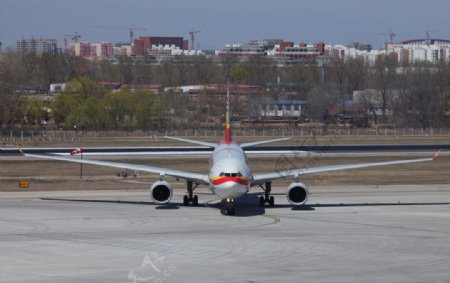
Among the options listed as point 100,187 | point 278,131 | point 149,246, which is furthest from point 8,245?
point 278,131

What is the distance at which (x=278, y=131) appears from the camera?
14462 cm

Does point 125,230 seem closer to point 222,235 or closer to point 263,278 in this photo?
point 222,235

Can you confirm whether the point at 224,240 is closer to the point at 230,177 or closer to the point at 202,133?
the point at 230,177

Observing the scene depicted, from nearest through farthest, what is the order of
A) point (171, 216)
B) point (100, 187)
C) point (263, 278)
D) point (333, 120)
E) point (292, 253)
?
point (263, 278) → point (292, 253) → point (171, 216) → point (100, 187) → point (333, 120)

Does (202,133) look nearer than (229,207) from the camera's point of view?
No

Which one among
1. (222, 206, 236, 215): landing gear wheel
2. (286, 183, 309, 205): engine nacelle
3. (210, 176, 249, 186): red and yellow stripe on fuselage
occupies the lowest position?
(222, 206, 236, 215): landing gear wheel

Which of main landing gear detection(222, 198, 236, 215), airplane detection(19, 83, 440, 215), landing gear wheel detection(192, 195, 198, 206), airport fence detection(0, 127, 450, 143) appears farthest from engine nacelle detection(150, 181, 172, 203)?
airport fence detection(0, 127, 450, 143)

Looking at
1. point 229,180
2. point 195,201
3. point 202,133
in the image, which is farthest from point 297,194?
point 202,133

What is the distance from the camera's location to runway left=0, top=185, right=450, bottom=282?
2945 cm

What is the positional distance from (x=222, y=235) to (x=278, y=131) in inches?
4226

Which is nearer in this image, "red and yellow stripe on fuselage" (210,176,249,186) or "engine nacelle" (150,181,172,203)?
"red and yellow stripe on fuselage" (210,176,249,186)

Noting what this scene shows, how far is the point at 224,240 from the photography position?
3628 centimetres

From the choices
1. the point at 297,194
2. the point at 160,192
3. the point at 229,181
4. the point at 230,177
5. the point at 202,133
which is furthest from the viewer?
the point at 202,133

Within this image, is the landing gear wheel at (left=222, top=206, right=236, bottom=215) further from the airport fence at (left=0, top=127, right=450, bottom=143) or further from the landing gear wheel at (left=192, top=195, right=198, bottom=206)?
the airport fence at (left=0, top=127, right=450, bottom=143)
